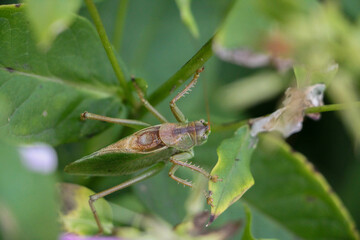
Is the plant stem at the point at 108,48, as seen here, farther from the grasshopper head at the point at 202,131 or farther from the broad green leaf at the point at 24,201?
the broad green leaf at the point at 24,201

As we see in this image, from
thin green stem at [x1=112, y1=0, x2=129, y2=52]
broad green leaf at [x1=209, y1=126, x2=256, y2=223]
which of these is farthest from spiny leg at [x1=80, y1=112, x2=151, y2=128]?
thin green stem at [x1=112, y1=0, x2=129, y2=52]

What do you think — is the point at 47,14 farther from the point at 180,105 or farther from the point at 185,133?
the point at 180,105

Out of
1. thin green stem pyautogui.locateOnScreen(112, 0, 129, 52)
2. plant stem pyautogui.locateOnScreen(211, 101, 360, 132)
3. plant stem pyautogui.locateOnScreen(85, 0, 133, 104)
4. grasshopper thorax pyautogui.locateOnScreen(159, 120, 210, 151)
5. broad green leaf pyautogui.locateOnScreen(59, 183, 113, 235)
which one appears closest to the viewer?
plant stem pyautogui.locateOnScreen(85, 0, 133, 104)

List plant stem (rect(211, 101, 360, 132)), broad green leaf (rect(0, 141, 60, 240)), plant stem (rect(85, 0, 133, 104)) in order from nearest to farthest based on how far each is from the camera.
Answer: broad green leaf (rect(0, 141, 60, 240))
plant stem (rect(85, 0, 133, 104))
plant stem (rect(211, 101, 360, 132))

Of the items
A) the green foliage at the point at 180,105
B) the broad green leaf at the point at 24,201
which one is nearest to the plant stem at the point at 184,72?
the green foliage at the point at 180,105

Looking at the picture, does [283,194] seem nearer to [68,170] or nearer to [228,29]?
[68,170]

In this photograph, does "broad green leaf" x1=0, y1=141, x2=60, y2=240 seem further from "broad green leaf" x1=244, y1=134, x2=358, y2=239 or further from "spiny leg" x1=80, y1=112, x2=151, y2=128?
"broad green leaf" x1=244, y1=134, x2=358, y2=239
